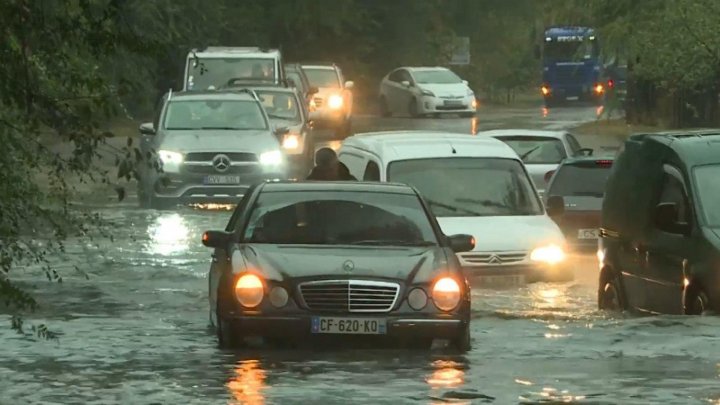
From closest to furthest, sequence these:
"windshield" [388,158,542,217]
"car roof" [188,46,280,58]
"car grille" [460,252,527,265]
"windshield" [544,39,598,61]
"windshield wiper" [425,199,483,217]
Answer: "car grille" [460,252,527,265] < "windshield wiper" [425,199,483,217] < "windshield" [388,158,542,217] < "car roof" [188,46,280,58] < "windshield" [544,39,598,61]

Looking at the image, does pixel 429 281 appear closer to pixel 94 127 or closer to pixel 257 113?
pixel 94 127

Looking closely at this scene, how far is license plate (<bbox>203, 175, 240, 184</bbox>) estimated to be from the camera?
28891 millimetres

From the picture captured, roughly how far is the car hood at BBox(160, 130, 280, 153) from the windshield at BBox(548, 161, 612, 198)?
A: 18.3 ft

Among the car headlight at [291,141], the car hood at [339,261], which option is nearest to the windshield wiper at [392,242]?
the car hood at [339,261]

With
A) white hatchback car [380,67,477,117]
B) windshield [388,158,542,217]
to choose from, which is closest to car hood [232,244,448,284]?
windshield [388,158,542,217]

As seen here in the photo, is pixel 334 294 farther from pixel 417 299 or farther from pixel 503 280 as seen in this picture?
pixel 503 280

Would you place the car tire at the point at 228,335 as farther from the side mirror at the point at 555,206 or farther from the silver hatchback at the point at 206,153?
the silver hatchback at the point at 206,153

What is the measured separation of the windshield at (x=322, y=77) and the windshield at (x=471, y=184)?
33.1 m

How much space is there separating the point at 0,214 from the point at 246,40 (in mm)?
52605

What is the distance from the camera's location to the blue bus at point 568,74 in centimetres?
7606

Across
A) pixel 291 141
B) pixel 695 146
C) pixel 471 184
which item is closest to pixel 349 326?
pixel 695 146

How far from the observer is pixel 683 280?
1526 cm

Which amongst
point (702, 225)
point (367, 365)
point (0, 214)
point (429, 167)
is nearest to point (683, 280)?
point (702, 225)

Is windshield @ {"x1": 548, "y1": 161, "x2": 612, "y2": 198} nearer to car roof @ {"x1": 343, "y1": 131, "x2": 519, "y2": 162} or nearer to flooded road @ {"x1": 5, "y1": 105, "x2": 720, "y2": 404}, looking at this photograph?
car roof @ {"x1": 343, "y1": 131, "x2": 519, "y2": 162}
